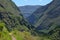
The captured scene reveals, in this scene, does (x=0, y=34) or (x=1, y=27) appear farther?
(x=1, y=27)

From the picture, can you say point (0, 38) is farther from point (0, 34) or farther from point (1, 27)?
point (1, 27)

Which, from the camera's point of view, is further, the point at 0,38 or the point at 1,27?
the point at 1,27

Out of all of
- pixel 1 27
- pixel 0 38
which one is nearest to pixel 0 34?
pixel 0 38
